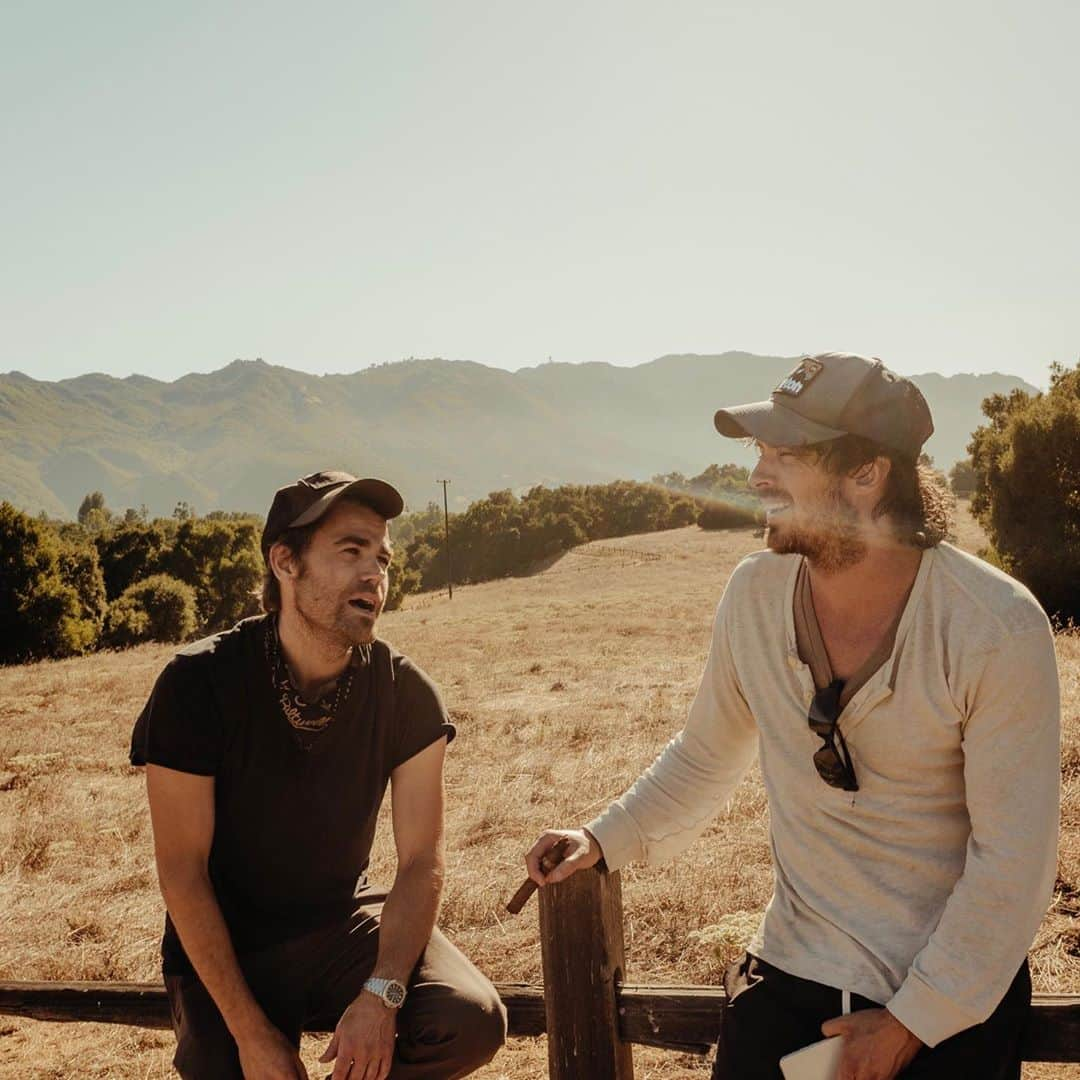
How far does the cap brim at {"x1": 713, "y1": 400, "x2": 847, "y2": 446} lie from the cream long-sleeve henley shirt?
1.32 feet

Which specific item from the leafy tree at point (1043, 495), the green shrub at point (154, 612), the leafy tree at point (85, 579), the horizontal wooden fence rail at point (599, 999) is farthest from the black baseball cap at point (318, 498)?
the green shrub at point (154, 612)

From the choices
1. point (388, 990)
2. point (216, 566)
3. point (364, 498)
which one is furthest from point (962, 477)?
point (388, 990)

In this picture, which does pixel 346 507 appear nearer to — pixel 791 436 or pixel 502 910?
pixel 791 436

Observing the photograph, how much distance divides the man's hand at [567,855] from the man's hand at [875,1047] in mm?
674

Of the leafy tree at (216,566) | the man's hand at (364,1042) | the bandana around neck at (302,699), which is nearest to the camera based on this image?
the man's hand at (364,1042)

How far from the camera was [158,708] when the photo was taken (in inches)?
113

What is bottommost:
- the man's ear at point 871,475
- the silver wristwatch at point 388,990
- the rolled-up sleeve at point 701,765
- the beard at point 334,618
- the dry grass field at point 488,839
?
the dry grass field at point 488,839

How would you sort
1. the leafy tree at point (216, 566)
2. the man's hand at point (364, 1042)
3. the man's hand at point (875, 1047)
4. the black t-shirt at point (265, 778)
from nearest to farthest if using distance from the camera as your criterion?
the man's hand at point (875, 1047), the man's hand at point (364, 1042), the black t-shirt at point (265, 778), the leafy tree at point (216, 566)

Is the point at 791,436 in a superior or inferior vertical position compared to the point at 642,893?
superior

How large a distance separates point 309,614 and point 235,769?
Result: 1.78 ft

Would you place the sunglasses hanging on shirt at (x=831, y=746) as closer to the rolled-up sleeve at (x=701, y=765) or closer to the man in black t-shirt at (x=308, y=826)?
the rolled-up sleeve at (x=701, y=765)

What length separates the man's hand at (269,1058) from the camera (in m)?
2.59

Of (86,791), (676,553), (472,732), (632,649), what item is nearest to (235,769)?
(86,791)

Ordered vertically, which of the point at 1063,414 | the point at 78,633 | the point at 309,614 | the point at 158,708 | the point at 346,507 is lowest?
the point at 78,633
